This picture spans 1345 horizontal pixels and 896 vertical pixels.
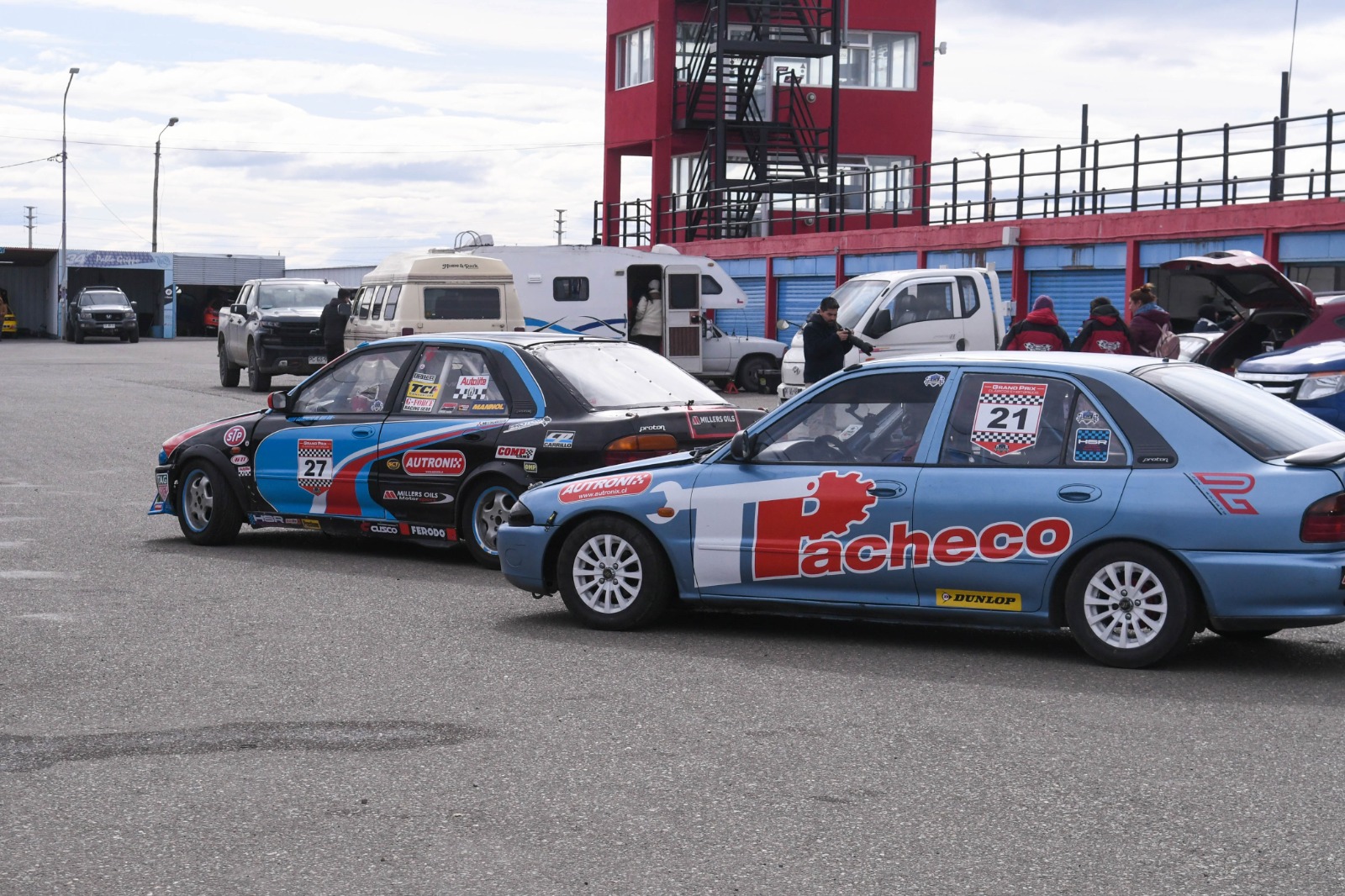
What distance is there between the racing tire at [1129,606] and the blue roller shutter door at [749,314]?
28.4 metres

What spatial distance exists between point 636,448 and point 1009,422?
281 centimetres

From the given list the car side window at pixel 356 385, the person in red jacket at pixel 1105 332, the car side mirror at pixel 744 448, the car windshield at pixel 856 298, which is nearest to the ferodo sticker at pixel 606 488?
the car side mirror at pixel 744 448

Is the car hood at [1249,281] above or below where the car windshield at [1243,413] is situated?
above

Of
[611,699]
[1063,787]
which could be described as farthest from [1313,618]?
[611,699]

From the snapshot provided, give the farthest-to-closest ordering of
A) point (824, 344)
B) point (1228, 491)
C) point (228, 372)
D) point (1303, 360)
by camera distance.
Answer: point (228, 372)
point (824, 344)
point (1303, 360)
point (1228, 491)

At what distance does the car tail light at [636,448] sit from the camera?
32.3 feet

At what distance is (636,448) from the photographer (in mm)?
9898

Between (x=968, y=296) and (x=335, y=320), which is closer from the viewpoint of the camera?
(x=968, y=296)

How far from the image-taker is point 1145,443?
290 inches

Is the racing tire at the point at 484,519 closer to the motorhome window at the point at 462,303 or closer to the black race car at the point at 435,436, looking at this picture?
the black race car at the point at 435,436

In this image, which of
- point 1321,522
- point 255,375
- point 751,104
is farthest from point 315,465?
point 751,104

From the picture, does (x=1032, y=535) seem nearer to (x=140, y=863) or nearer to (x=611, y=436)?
(x=611, y=436)

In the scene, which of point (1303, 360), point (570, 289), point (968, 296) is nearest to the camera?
point (1303, 360)

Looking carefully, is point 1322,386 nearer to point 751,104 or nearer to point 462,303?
point 462,303
